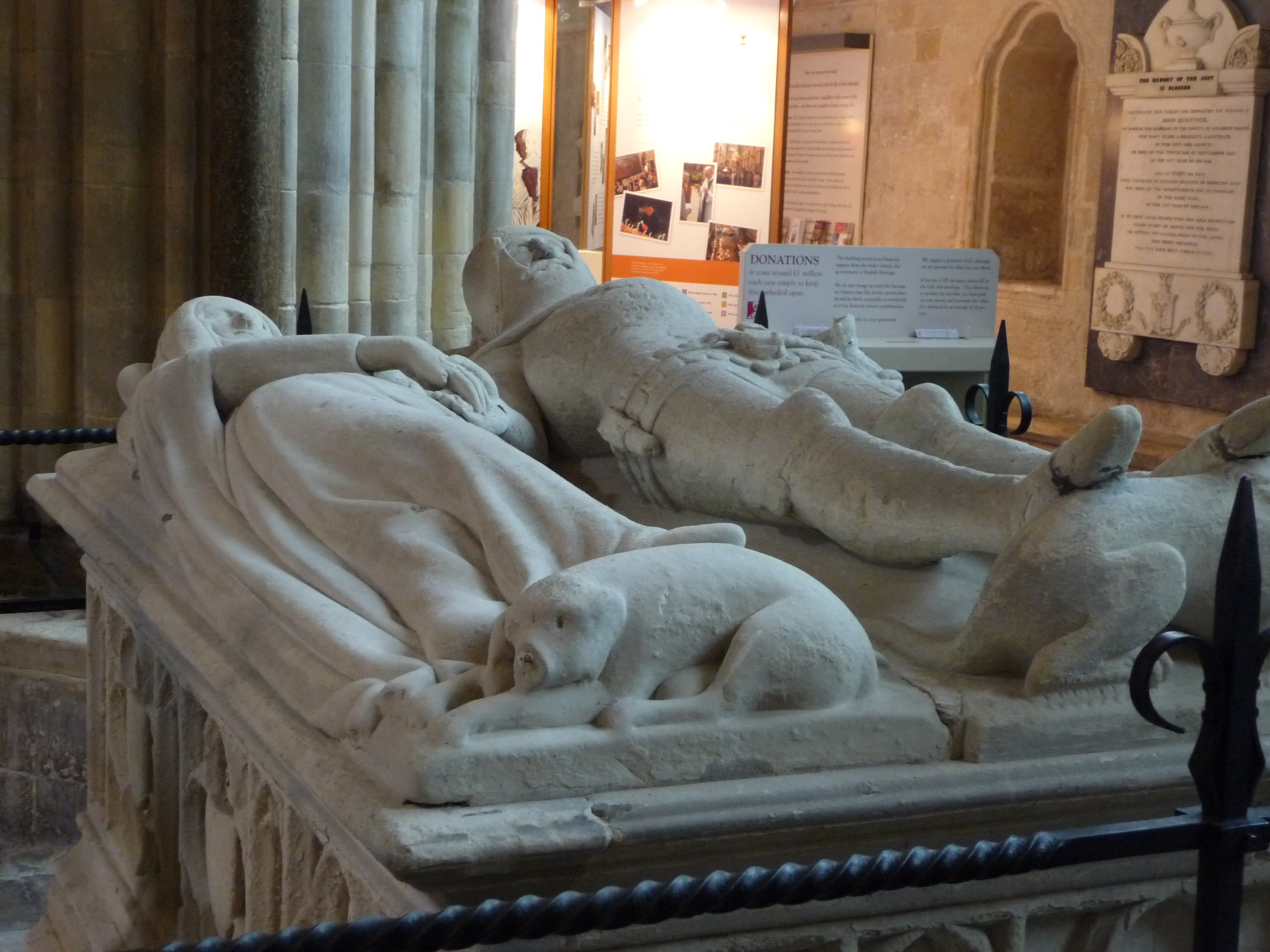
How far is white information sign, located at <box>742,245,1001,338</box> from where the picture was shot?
4711mm

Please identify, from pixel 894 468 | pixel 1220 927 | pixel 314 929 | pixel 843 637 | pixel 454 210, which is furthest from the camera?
pixel 454 210

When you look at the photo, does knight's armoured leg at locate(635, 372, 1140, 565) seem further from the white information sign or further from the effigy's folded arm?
the white information sign

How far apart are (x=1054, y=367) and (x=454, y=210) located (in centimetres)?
500

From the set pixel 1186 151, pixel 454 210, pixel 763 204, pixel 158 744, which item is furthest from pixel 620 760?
pixel 1186 151

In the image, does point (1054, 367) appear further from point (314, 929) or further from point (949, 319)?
point (314, 929)

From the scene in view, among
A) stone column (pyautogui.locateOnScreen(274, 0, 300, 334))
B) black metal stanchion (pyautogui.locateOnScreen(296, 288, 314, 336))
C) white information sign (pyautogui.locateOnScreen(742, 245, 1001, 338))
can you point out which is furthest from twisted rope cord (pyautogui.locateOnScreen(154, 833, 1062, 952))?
stone column (pyautogui.locateOnScreen(274, 0, 300, 334))

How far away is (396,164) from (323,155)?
44 cm

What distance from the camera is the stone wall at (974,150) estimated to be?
30.4 feet

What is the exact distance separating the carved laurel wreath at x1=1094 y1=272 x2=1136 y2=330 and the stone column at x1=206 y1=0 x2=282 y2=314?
544 centimetres

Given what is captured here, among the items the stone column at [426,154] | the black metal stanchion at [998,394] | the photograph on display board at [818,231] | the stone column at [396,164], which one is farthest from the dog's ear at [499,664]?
the photograph on display board at [818,231]

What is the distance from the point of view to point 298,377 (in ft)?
8.36

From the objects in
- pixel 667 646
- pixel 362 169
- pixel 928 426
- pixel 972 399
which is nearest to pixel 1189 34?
pixel 362 169

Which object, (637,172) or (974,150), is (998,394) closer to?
(637,172)

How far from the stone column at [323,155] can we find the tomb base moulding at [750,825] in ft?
8.22
